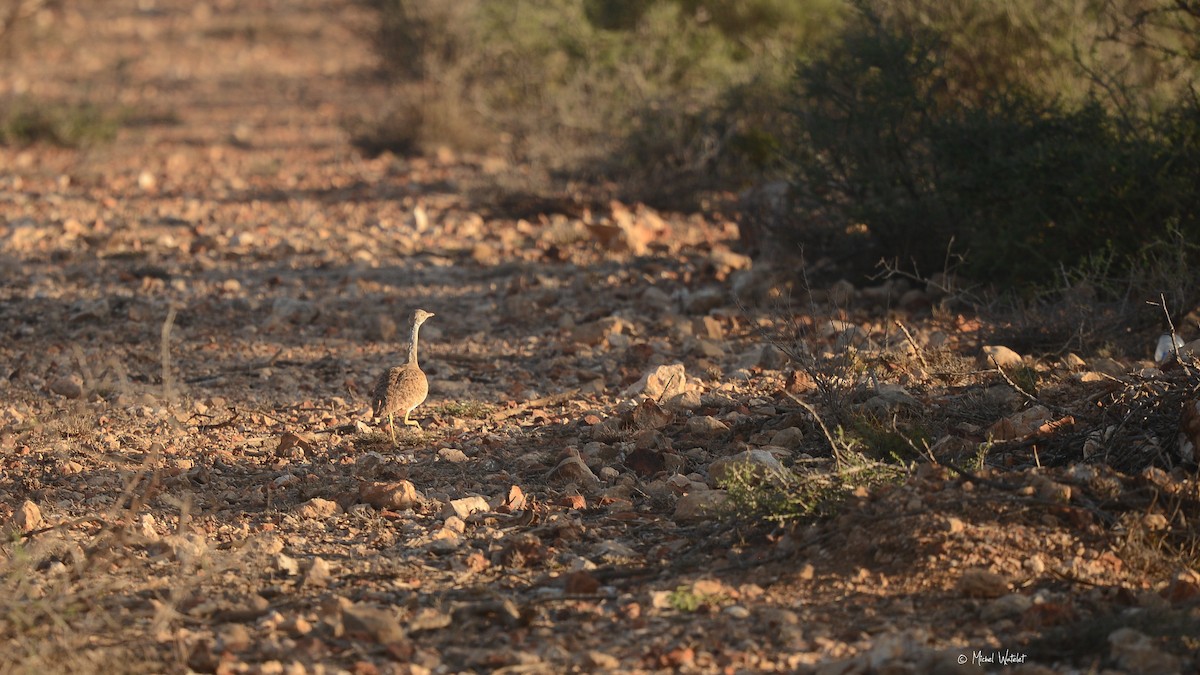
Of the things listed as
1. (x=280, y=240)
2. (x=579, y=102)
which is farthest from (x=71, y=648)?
(x=579, y=102)

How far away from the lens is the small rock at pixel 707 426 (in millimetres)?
5176

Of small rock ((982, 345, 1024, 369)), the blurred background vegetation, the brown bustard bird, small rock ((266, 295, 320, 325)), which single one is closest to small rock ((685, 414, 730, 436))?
the brown bustard bird

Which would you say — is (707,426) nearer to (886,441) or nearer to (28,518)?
(886,441)

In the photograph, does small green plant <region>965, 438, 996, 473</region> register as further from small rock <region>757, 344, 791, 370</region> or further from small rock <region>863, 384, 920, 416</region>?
small rock <region>757, 344, 791, 370</region>

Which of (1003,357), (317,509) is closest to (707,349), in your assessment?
(1003,357)

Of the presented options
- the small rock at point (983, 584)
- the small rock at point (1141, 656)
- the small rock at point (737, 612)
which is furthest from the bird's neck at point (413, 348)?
the small rock at point (1141, 656)

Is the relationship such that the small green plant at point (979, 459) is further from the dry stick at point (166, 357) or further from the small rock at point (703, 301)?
the small rock at point (703, 301)

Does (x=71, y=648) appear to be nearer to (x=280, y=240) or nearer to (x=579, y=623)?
(x=579, y=623)

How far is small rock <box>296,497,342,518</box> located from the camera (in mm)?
4496

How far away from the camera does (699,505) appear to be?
4.34 m

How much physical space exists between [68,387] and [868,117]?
463cm

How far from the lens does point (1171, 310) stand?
5.91 m

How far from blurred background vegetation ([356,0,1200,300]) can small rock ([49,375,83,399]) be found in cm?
423

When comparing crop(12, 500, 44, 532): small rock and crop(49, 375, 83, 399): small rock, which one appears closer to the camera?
crop(12, 500, 44, 532): small rock
